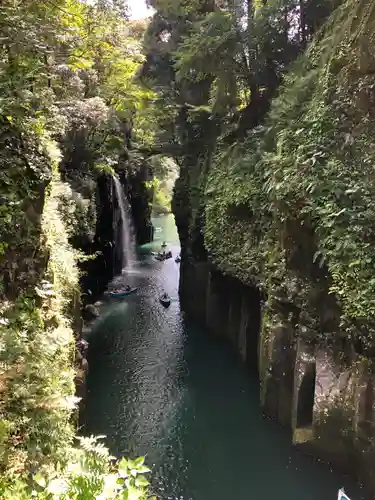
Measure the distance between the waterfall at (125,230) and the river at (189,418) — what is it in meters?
11.5

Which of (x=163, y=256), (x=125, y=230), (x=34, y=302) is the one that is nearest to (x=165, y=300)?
(x=125, y=230)

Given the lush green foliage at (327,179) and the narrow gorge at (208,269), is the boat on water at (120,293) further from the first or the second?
the lush green foliage at (327,179)

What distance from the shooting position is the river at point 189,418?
11.0 metres

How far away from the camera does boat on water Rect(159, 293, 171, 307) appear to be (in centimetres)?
2484

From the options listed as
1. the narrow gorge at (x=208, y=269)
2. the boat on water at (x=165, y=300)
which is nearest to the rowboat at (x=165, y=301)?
the boat on water at (x=165, y=300)

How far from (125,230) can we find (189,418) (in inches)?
874

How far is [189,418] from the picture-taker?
1405 cm

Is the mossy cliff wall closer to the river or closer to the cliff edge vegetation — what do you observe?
the cliff edge vegetation

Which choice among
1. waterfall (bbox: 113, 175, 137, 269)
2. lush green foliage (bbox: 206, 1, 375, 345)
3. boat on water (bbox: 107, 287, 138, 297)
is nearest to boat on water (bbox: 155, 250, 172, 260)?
waterfall (bbox: 113, 175, 137, 269)

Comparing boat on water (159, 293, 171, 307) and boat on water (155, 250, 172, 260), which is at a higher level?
boat on water (155, 250, 172, 260)

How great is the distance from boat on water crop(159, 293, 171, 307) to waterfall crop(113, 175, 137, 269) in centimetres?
929

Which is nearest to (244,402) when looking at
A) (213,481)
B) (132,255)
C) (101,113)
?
(213,481)

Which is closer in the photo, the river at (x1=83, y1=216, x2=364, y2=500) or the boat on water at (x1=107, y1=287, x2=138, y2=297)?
the river at (x1=83, y1=216, x2=364, y2=500)

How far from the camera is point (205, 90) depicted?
22.6 meters
